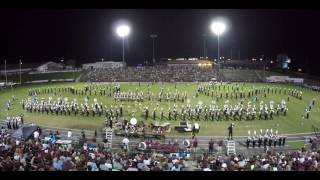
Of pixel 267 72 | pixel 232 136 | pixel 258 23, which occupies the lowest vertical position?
pixel 232 136

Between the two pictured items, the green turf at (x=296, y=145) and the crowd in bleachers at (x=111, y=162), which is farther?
the green turf at (x=296, y=145)

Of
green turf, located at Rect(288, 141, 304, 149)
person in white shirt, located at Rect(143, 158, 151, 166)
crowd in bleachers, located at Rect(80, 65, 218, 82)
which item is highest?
crowd in bleachers, located at Rect(80, 65, 218, 82)

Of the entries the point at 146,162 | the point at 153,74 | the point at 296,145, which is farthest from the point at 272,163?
the point at 153,74

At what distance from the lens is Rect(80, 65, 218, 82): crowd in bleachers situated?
A: 182 feet

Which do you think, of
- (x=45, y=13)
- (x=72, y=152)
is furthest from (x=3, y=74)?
(x=72, y=152)

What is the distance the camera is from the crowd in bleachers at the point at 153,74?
55406 mm

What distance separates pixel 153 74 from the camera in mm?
57062

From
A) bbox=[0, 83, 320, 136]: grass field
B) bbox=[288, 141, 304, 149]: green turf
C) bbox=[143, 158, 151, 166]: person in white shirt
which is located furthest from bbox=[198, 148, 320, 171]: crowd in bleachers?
bbox=[0, 83, 320, 136]: grass field

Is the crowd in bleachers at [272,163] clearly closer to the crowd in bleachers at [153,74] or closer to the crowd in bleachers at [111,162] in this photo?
the crowd in bleachers at [111,162]

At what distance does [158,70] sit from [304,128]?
28676mm

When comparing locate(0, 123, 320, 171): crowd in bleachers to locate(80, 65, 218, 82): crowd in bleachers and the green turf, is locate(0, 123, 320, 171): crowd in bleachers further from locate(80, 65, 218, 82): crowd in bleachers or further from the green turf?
locate(80, 65, 218, 82): crowd in bleachers

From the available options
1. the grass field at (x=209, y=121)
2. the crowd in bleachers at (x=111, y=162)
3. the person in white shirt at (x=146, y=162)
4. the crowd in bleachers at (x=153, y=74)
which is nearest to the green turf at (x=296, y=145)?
the grass field at (x=209, y=121)

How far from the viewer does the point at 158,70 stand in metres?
58.7

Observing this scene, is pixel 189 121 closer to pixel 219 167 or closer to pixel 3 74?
pixel 219 167
